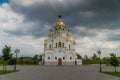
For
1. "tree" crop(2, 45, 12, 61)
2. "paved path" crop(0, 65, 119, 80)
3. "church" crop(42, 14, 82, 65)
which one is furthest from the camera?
"church" crop(42, 14, 82, 65)

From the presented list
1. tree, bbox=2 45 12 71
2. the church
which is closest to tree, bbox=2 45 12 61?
tree, bbox=2 45 12 71

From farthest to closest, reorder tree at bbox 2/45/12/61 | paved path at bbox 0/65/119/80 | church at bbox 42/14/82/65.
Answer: church at bbox 42/14/82/65
tree at bbox 2/45/12/61
paved path at bbox 0/65/119/80

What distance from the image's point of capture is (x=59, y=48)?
79.8 m

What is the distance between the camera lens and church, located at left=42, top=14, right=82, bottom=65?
78562 mm

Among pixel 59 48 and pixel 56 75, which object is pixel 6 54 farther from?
pixel 59 48

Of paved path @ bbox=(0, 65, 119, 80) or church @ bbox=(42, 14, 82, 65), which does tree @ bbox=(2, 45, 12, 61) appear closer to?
paved path @ bbox=(0, 65, 119, 80)

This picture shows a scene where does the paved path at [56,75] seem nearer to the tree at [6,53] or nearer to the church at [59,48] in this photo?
the tree at [6,53]

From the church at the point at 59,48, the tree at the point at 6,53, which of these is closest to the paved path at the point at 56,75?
the tree at the point at 6,53

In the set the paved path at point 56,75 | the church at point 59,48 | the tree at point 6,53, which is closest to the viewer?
the paved path at point 56,75

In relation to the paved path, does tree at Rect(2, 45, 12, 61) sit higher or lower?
higher

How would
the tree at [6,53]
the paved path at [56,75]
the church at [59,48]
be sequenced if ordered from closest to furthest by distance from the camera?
the paved path at [56,75] < the tree at [6,53] < the church at [59,48]

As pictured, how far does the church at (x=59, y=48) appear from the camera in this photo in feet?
258

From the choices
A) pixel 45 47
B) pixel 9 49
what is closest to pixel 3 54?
pixel 9 49

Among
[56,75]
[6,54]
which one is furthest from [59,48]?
[56,75]
